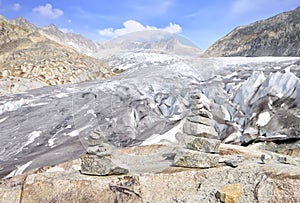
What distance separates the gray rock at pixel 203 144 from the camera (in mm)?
7988

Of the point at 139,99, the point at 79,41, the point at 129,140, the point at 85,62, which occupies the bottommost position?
the point at 129,140

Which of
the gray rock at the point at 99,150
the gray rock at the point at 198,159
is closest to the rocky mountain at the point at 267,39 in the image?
the gray rock at the point at 198,159

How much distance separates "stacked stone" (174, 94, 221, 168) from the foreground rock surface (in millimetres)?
259

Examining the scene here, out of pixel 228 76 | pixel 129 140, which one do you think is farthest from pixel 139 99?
pixel 228 76

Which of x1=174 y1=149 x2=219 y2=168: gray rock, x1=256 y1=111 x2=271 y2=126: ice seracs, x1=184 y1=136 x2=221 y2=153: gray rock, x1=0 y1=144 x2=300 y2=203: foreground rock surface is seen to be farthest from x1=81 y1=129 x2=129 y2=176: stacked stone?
x1=256 y1=111 x2=271 y2=126: ice seracs

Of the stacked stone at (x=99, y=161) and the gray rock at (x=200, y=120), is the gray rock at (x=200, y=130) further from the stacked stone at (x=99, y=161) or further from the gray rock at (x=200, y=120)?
the stacked stone at (x=99, y=161)

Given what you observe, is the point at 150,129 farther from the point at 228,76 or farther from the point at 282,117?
the point at 228,76

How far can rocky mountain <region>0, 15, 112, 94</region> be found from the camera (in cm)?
2693

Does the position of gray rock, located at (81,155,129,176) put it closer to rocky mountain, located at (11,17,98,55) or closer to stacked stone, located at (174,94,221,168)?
stacked stone, located at (174,94,221,168)

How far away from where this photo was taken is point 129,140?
607 inches

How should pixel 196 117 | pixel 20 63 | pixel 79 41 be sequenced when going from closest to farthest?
pixel 196 117 → pixel 20 63 → pixel 79 41

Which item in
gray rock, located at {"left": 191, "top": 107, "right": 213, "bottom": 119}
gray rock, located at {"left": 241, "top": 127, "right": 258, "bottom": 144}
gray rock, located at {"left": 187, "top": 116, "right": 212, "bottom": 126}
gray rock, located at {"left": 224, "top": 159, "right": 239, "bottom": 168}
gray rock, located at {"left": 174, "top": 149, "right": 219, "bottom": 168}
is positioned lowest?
gray rock, located at {"left": 241, "top": 127, "right": 258, "bottom": 144}

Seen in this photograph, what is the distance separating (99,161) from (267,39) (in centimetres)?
6932

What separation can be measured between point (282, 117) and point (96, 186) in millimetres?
11862
